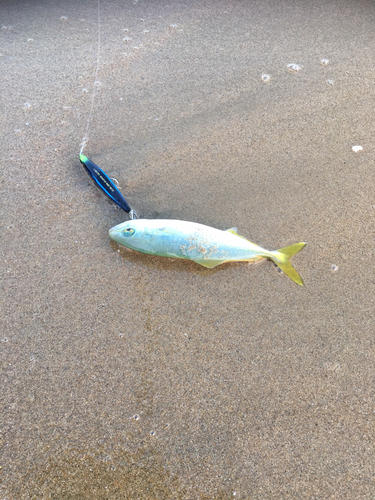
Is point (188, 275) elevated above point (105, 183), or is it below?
below

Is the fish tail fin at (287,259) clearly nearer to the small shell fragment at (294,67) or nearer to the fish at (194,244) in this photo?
the fish at (194,244)

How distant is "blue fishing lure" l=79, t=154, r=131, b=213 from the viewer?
6.80 ft

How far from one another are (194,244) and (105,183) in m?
0.66

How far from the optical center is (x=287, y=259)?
1866mm

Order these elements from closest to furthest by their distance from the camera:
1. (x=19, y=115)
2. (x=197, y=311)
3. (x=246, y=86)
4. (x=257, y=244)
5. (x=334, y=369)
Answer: (x=334, y=369) → (x=197, y=311) → (x=257, y=244) → (x=19, y=115) → (x=246, y=86)

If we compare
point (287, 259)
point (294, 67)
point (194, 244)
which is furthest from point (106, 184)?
point (294, 67)

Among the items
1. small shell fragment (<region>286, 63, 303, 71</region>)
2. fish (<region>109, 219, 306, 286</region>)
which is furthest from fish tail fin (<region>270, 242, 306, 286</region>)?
small shell fragment (<region>286, 63, 303, 71</region>)

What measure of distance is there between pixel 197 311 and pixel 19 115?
5.84 feet

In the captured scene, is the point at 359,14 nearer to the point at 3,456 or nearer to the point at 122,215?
the point at 122,215

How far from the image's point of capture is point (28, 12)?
3139 mm

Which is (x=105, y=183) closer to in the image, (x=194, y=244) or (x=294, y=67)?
(x=194, y=244)

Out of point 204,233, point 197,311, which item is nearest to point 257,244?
point 204,233

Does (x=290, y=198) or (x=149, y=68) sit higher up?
(x=149, y=68)

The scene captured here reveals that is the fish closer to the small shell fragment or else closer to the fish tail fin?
the fish tail fin
